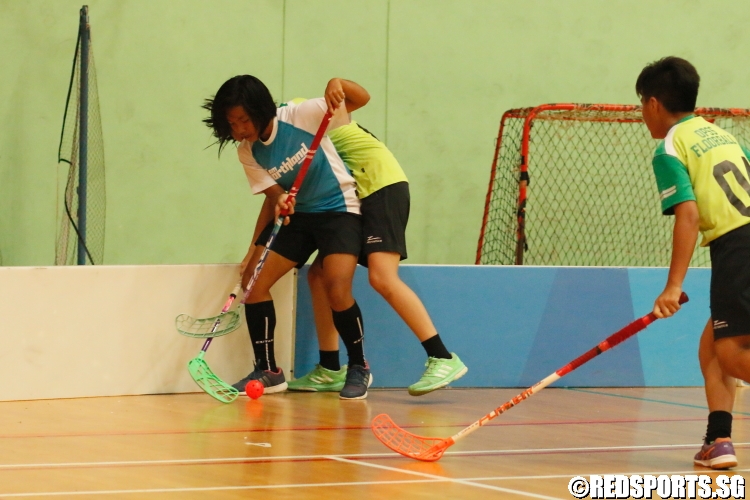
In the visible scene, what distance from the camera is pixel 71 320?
3.96m

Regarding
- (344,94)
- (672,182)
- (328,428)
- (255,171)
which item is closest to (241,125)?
(255,171)

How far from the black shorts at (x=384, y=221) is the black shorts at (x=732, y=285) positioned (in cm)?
156

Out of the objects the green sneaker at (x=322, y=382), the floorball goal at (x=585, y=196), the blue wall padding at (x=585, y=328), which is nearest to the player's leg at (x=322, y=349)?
the green sneaker at (x=322, y=382)

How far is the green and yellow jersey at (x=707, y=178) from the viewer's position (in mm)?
2764

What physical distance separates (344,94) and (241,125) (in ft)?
1.28

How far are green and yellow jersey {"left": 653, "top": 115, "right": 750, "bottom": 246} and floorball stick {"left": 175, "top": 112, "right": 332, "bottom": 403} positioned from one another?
4.73 feet

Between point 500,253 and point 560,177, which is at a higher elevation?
point 560,177

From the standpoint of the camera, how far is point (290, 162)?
157 inches

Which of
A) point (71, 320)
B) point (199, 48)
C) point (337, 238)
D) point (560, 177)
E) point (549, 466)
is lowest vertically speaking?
point (549, 466)

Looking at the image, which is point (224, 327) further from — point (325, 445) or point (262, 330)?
point (325, 445)

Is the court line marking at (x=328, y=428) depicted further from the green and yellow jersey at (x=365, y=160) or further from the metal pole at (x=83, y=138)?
the metal pole at (x=83, y=138)

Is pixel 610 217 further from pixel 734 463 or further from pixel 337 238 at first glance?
pixel 734 463

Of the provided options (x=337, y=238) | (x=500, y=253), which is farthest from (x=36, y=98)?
(x=500, y=253)

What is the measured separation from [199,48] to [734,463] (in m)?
3.94
